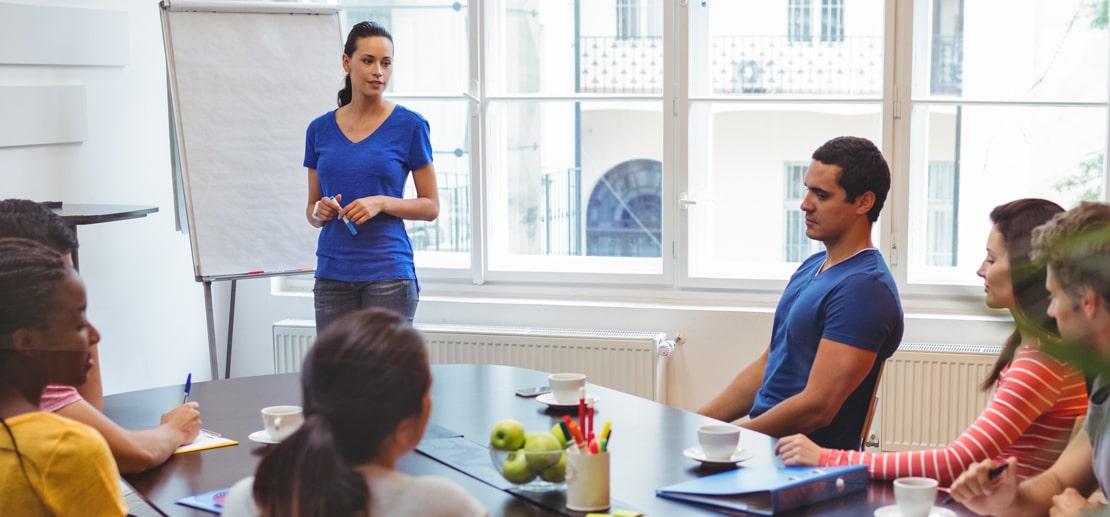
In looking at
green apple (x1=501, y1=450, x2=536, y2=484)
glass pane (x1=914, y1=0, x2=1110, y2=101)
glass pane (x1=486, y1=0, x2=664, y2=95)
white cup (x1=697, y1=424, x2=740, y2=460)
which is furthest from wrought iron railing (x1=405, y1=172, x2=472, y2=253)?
glass pane (x1=914, y1=0, x2=1110, y2=101)

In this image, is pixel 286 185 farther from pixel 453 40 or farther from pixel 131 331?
pixel 131 331

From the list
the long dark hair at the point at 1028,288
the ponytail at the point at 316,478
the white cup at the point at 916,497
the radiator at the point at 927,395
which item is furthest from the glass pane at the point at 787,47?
Result: the ponytail at the point at 316,478

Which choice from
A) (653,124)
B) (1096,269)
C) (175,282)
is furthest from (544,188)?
(1096,269)

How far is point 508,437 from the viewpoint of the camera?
139 centimetres

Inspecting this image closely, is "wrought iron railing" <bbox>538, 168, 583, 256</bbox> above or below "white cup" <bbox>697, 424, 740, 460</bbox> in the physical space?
above

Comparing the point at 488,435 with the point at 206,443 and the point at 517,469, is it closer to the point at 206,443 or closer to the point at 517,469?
the point at 517,469

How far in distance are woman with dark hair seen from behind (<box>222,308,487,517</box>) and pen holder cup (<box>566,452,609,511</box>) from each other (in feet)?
2.26

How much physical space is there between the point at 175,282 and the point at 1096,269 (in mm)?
2126

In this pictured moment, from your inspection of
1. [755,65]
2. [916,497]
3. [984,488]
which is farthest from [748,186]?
[984,488]

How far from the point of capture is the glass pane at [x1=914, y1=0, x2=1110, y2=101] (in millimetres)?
3613

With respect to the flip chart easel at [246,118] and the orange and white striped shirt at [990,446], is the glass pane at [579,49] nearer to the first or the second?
the flip chart easel at [246,118]

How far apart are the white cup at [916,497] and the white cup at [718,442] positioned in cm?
33

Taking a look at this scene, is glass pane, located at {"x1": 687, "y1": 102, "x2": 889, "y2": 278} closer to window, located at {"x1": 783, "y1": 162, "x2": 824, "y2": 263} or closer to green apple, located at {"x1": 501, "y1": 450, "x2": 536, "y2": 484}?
window, located at {"x1": 783, "y1": 162, "x2": 824, "y2": 263}

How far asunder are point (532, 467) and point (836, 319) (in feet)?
3.48
